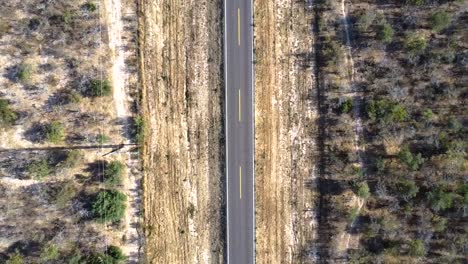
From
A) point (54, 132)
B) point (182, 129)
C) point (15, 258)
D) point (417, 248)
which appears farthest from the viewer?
point (182, 129)

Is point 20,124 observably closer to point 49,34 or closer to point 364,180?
point 49,34

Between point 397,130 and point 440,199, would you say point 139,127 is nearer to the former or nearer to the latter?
point 397,130

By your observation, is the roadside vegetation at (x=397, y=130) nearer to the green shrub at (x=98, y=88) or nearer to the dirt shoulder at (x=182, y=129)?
the dirt shoulder at (x=182, y=129)

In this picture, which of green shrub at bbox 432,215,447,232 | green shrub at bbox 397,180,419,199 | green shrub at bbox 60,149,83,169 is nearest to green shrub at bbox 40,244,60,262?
green shrub at bbox 60,149,83,169

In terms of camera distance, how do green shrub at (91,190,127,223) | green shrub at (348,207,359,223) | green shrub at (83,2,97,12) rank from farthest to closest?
green shrub at (348,207,359,223), green shrub at (91,190,127,223), green shrub at (83,2,97,12)

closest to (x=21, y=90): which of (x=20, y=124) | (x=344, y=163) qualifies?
(x=20, y=124)

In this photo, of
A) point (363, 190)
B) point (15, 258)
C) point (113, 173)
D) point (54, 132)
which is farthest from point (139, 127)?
point (363, 190)

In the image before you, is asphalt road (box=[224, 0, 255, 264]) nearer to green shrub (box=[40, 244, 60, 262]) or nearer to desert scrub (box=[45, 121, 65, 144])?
desert scrub (box=[45, 121, 65, 144])
